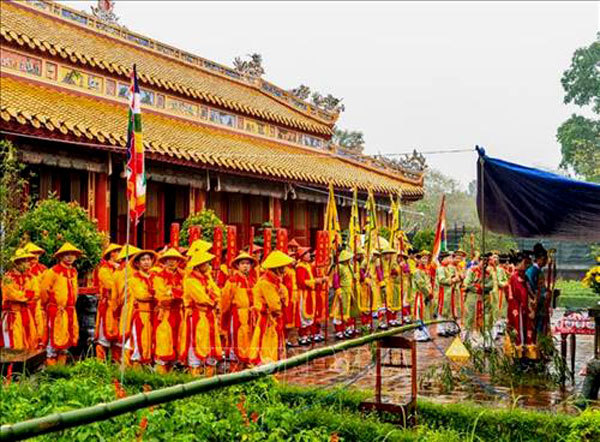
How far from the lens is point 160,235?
16.4 meters

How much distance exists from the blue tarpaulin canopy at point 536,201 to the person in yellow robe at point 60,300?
555cm

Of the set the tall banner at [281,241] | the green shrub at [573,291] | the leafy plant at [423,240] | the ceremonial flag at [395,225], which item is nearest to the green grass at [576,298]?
the green shrub at [573,291]

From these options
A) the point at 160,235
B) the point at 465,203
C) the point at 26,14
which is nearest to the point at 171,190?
the point at 160,235

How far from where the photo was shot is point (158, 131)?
15.9 meters

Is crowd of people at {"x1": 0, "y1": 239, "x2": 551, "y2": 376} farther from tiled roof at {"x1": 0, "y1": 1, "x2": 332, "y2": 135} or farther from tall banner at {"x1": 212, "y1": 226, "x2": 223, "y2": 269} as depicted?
tiled roof at {"x1": 0, "y1": 1, "x2": 332, "y2": 135}

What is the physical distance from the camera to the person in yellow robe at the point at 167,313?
8.96m

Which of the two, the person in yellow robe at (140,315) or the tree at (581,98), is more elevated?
the tree at (581,98)

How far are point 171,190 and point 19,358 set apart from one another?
399 inches

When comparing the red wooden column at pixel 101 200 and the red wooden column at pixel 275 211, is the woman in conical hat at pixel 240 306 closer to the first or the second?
the red wooden column at pixel 101 200

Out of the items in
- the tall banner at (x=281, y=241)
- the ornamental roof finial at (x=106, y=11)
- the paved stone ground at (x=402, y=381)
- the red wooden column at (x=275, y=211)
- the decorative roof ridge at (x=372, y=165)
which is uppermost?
the ornamental roof finial at (x=106, y=11)

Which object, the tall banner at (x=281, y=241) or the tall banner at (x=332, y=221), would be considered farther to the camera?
the tall banner at (x=332, y=221)

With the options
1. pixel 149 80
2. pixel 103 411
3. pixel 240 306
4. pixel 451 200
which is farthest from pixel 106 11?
pixel 451 200

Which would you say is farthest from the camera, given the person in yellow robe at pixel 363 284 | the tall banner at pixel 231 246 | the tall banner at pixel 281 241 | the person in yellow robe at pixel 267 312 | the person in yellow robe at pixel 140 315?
the person in yellow robe at pixel 363 284

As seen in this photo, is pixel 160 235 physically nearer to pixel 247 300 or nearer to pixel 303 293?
pixel 303 293
